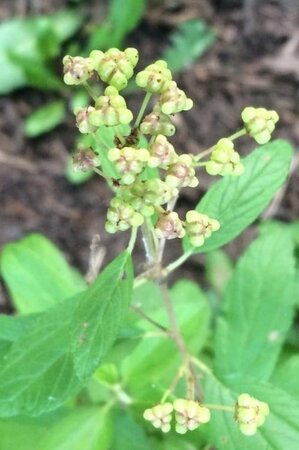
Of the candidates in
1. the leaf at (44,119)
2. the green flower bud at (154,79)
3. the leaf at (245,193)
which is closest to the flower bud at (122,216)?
the green flower bud at (154,79)

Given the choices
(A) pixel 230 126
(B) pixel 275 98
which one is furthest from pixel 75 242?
(B) pixel 275 98

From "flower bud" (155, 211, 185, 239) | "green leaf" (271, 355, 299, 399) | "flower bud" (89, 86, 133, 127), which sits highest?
"flower bud" (89, 86, 133, 127)

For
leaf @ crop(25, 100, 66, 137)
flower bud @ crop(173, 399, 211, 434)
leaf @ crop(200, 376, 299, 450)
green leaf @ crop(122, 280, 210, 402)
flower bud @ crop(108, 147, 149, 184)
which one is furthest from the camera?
leaf @ crop(25, 100, 66, 137)

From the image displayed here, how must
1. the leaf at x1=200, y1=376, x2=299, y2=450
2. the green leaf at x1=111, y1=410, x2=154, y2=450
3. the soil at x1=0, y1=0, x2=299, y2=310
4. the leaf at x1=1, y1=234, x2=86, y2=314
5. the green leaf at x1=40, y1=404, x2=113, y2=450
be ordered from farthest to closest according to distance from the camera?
the soil at x1=0, y1=0, x2=299, y2=310 < the leaf at x1=1, y1=234, x2=86, y2=314 < the green leaf at x1=111, y1=410, x2=154, y2=450 < the green leaf at x1=40, y1=404, x2=113, y2=450 < the leaf at x1=200, y1=376, x2=299, y2=450

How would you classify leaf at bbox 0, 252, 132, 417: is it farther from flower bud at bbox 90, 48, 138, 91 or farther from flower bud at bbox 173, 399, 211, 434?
flower bud at bbox 90, 48, 138, 91

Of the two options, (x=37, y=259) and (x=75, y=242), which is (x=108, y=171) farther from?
(x=75, y=242)

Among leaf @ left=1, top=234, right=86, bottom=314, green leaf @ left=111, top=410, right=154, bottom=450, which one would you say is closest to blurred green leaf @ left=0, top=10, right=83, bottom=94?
leaf @ left=1, top=234, right=86, bottom=314
